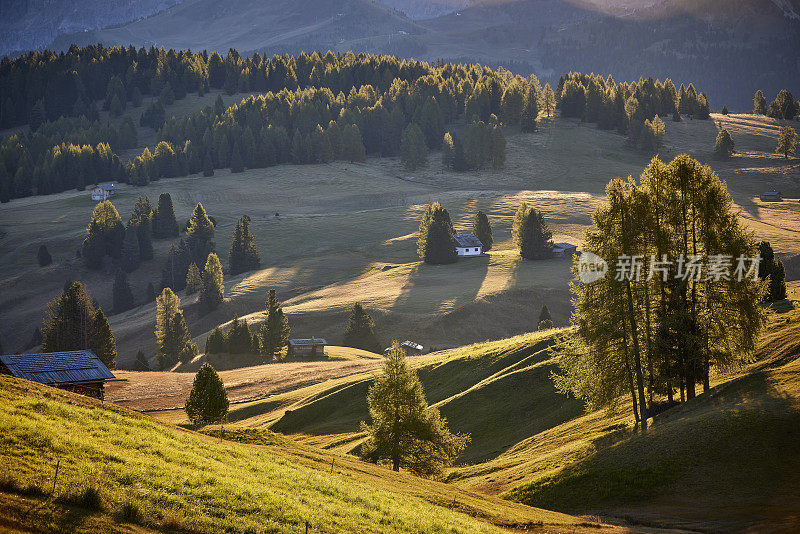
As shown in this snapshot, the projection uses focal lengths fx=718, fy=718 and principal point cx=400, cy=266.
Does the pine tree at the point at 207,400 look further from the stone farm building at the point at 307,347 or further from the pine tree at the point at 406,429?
the stone farm building at the point at 307,347

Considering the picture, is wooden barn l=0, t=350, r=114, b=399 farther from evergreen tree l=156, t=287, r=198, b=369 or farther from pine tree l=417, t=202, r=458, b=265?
pine tree l=417, t=202, r=458, b=265

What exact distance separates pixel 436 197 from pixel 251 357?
102 metres

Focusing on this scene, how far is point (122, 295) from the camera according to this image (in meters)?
151

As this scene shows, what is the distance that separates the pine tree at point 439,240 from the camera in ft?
462

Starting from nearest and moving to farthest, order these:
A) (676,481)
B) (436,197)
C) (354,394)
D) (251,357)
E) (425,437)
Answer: (676,481) < (425,437) < (354,394) < (251,357) < (436,197)

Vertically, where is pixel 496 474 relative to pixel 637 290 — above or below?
below

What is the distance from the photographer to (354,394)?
6788cm

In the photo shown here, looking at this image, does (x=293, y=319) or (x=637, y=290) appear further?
(x=293, y=319)

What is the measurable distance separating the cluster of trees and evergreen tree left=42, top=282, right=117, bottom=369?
7033 cm

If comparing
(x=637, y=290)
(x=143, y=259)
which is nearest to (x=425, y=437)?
A: (x=637, y=290)

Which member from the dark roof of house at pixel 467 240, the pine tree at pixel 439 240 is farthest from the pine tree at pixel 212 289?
the dark roof of house at pixel 467 240

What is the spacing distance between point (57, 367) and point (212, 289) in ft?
248

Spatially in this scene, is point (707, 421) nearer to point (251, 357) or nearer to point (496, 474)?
point (496, 474)

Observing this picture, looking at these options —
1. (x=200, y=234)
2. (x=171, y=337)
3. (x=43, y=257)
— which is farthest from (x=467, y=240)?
(x=43, y=257)
